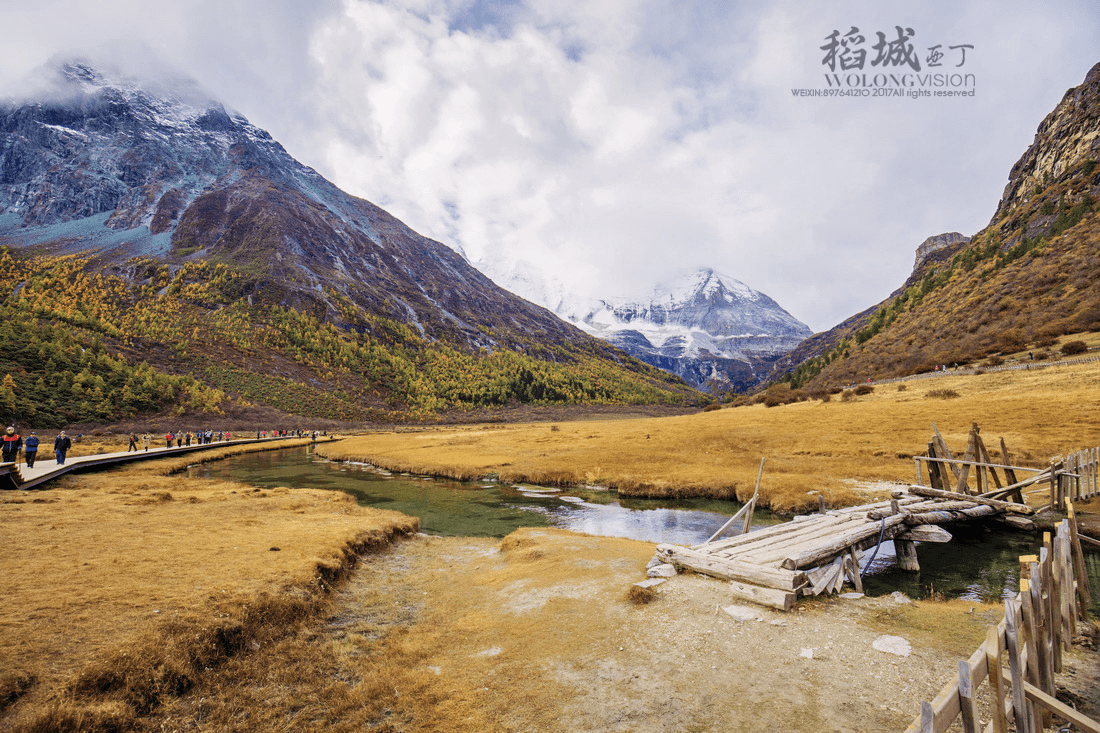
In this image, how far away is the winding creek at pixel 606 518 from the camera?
14.1 m

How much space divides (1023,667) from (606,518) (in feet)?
66.7

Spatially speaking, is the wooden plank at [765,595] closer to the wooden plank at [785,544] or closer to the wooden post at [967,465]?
the wooden plank at [785,544]

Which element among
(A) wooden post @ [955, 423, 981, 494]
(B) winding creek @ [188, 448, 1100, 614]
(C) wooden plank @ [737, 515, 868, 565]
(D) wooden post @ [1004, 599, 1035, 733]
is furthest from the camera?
(A) wooden post @ [955, 423, 981, 494]

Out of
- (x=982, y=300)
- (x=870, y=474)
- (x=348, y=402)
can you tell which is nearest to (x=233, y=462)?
(x=870, y=474)

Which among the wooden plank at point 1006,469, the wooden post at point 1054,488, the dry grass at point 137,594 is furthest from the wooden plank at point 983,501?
the dry grass at point 137,594

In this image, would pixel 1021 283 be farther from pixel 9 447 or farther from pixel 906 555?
pixel 9 447

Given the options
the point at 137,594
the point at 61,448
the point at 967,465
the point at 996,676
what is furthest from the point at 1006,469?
the point at 61,448

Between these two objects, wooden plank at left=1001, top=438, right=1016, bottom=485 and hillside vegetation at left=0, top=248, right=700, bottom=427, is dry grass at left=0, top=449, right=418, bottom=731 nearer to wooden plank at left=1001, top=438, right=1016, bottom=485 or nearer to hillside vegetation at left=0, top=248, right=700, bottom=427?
wooden plank at left=1001, top=438, right=1016, bottom=485

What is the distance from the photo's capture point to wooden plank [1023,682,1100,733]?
3.53m

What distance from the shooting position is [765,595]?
10312 millimetres

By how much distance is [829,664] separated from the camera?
7.92 m

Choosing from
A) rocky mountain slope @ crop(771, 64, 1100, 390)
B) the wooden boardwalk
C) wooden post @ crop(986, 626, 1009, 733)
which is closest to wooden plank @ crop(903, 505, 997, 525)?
wooden post @ crop(986, 626, 1009, 733)

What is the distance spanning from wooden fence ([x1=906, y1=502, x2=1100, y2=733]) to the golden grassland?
56.9 feet

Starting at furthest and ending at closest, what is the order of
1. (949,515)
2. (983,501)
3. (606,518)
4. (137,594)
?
(606,518), (983,501), (949,515), (137,594)
